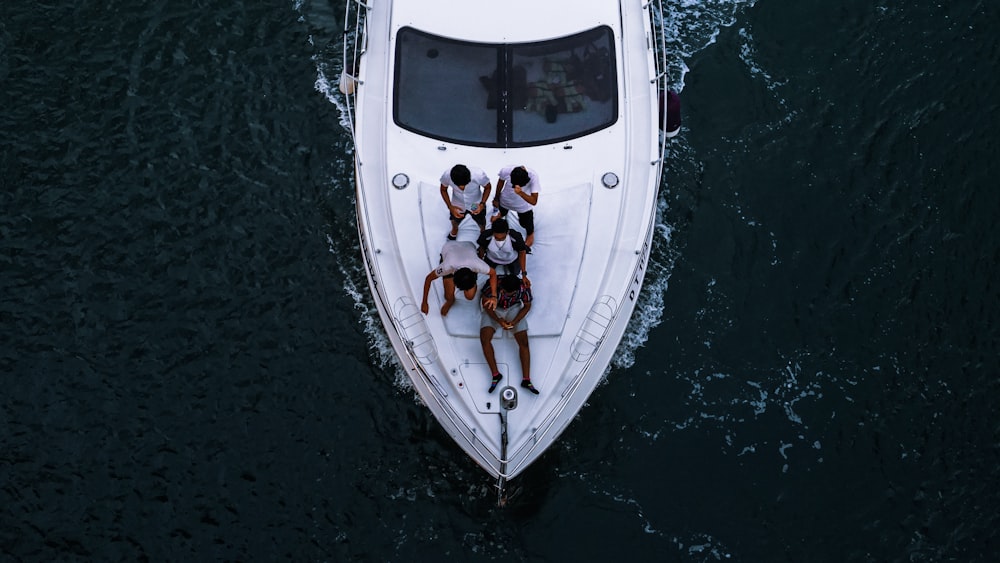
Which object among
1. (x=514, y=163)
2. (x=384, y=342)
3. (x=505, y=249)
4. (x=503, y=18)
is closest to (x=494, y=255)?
(x=505, y=249)

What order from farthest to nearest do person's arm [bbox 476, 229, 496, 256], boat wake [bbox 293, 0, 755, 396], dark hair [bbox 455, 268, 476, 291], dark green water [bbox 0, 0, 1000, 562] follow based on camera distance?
boat wake [bbox 293, 0, 755, 396] → dark green water [bbox 0, 0, 1000, 562] → person's arm [bbox 476, 229, 496, 256] → dark hair [bbox 455, 268, 476, 291]

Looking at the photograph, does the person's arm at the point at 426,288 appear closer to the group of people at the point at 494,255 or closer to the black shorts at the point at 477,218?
the group of people at the point at 494,255

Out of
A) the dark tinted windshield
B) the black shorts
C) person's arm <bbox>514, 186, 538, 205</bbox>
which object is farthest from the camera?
the dark tinted windshield

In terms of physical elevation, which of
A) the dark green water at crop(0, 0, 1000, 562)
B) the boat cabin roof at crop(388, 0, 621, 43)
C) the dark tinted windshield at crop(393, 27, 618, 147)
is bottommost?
the dark green water at crop(0, 0, 1000, 562)

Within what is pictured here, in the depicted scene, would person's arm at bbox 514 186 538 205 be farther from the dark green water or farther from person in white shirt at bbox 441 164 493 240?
the dark green water

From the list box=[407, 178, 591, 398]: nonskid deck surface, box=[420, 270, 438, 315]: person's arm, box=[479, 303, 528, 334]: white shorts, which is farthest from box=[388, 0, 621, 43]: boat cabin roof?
box=[479, 303, 528, 334]: white shorts

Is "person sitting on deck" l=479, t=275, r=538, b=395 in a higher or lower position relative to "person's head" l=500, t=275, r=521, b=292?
lower

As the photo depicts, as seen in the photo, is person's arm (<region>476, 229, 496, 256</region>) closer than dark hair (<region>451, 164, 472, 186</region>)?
No
